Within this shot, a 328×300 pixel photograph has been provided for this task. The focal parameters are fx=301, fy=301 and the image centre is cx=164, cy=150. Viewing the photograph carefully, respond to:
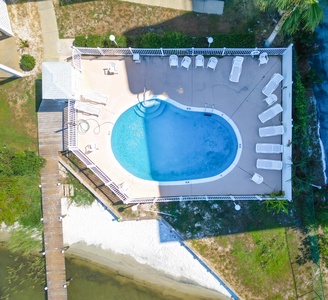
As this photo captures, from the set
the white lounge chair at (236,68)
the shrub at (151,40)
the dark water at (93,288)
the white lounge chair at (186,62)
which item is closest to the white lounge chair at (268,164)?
the white lounge chair at (236,68)

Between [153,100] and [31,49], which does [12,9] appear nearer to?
[31,49]

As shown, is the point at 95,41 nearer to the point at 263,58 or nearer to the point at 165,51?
the point at 165,51

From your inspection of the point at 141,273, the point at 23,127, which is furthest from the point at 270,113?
the point at 23,127

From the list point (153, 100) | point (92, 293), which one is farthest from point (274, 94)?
point (92, 293)

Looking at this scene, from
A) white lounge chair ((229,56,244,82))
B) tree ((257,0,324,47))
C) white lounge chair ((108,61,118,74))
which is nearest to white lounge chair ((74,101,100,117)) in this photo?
white lounge chair ((108,61,118,74))

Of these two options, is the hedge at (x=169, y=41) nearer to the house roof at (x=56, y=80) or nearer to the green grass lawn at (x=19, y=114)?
the house roof at (x=56, y=80)
